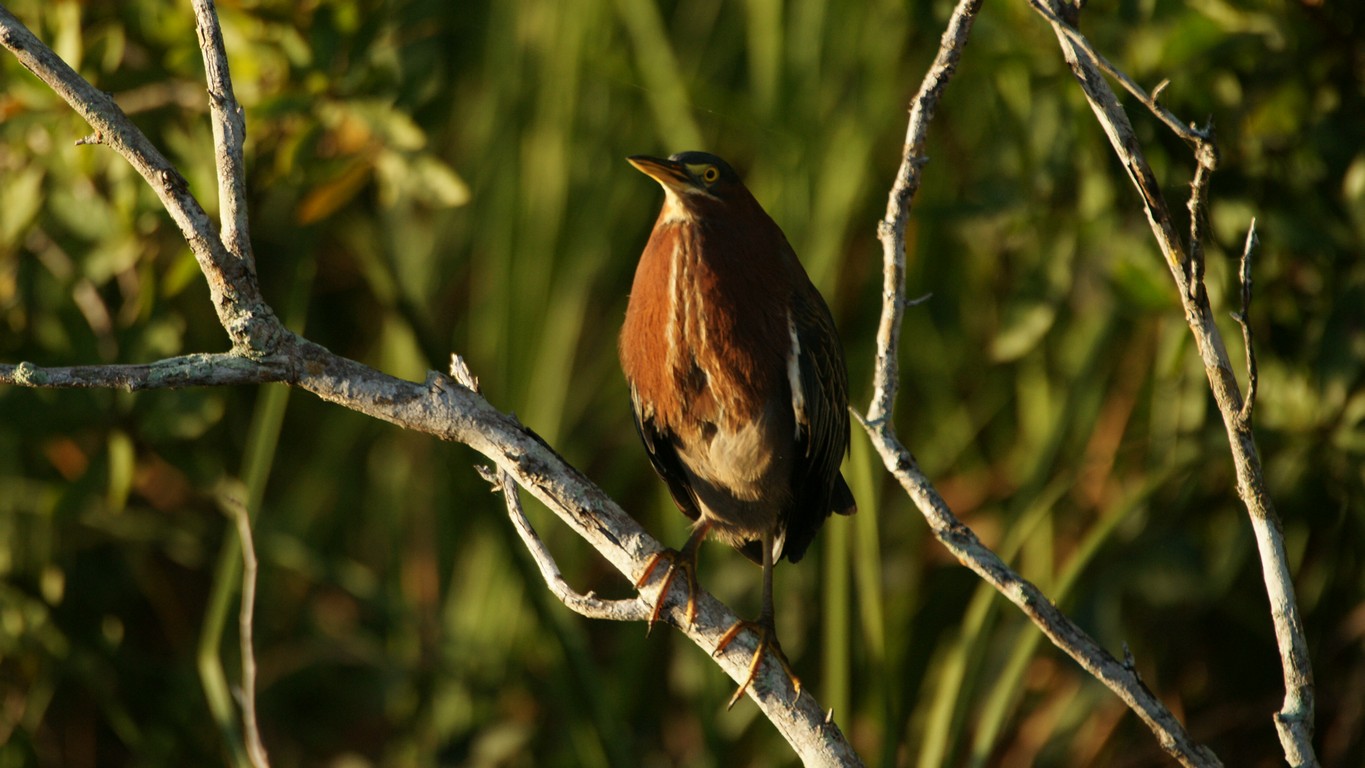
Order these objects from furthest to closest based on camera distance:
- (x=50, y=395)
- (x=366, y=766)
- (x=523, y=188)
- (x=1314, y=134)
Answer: (x=523, y=188) → (x=366, y=766) → (x=50, y=395) → (x=1314, y=134)

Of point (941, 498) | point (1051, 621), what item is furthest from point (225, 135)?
point (1051, 621)

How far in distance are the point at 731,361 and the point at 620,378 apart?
187cm

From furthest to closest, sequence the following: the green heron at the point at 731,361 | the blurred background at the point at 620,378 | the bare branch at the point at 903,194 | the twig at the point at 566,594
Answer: the blurred background at the point at 620,378 → the green heron at the point at 731,361 → the twig at the point at 566,594 → the bare branch at the point at 903,194

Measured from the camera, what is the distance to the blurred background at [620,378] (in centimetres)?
304

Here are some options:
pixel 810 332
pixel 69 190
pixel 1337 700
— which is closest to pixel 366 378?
pixel 810 332

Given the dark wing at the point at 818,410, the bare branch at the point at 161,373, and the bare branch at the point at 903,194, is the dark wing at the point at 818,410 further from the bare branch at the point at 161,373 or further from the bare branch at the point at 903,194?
the bare branch at the point at 161,373

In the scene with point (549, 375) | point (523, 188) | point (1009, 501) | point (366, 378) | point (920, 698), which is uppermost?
point (523, 188)

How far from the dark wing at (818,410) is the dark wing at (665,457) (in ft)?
0.92

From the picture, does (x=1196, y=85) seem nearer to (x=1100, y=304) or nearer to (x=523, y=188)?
(x=1100, y=304)

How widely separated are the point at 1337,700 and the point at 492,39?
11.5 feet

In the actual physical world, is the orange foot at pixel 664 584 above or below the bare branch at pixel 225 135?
below

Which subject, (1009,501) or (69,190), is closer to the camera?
(69,190)

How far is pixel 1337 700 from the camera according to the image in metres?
3.68

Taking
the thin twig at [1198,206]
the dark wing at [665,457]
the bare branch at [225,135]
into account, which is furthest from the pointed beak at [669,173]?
the thin twig at [1198,206]
